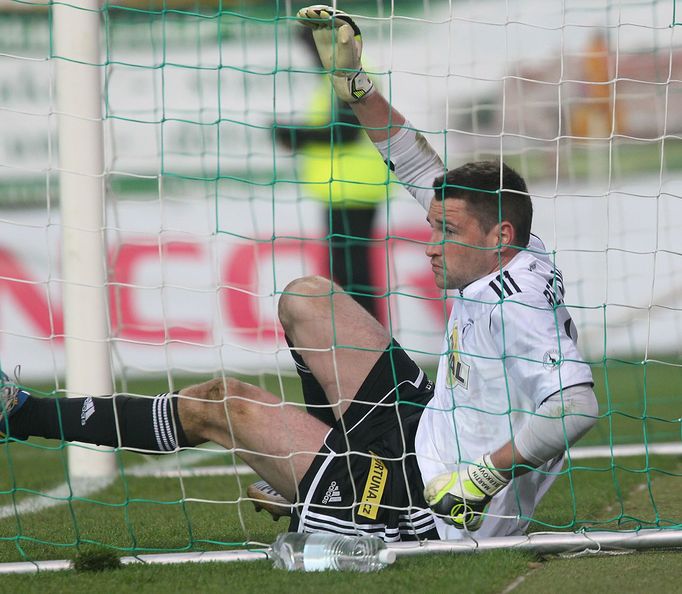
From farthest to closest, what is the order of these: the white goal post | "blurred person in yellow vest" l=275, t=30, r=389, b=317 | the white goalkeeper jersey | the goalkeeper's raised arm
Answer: "blurred person in yellow vest" l=275, t=30, r=389, b=317
the white goal post
the goalkeeper's raised arm
the white goalkeeper jersey

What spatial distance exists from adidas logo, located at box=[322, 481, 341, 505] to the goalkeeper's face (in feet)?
2.24

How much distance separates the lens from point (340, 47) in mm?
3633

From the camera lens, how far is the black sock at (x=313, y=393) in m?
3.47

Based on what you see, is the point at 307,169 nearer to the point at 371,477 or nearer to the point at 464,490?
the point at 371,477

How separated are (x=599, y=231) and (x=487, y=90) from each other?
4.23 feet

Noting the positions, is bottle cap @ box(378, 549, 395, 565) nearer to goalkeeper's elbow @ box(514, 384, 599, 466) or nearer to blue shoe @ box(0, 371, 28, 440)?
goalkeeper's elbow @ box(514, 384, 599, 466)

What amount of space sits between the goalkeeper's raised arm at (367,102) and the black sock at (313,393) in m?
0.72

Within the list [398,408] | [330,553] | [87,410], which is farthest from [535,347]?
[87,410]

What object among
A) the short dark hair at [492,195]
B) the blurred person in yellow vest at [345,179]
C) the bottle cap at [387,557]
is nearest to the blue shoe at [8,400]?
the bottle cap at [387,557]

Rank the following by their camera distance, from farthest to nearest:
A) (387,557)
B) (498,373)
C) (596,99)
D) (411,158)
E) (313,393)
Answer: (596,99), (411,158), (313,393), (498,373), (387,557)

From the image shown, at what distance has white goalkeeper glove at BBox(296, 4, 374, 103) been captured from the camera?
3.57 m

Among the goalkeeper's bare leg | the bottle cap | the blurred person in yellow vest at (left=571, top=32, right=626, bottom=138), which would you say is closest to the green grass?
the bottle cap

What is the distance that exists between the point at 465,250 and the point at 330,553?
99 centimetres

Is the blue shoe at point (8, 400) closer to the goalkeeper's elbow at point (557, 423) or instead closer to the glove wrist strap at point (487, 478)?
the glove wrist strap at point (487, 478)
